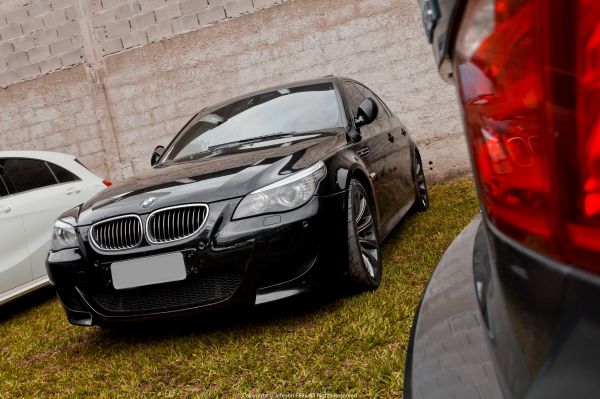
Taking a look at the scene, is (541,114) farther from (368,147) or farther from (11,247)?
(11,247)

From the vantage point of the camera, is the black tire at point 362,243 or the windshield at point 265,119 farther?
the windshield at point 265,119

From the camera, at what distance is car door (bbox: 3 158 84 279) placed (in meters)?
5.01

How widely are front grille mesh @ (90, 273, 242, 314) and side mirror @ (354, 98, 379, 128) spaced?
147cm

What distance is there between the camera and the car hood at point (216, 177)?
3.21 m

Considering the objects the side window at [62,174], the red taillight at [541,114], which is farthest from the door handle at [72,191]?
the red taillight at [541,114]

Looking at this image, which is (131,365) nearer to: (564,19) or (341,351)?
(341,351)

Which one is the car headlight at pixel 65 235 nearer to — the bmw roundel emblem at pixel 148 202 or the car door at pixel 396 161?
the bmw roundel emblem at pixel 148 202

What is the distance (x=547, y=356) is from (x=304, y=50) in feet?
23.4

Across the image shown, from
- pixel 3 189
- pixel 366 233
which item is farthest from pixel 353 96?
pixel 3 189

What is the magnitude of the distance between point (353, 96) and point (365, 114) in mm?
634

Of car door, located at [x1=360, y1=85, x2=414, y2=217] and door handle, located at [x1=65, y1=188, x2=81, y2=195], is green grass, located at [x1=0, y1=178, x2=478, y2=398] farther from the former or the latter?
door handle, located at [x1=65, y1=188, x2=81, y2=195]

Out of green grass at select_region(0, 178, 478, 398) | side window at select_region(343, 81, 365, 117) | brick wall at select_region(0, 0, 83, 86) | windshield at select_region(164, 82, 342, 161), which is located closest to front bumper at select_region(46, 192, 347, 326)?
green grass at select_region(0, 178, 478, 398)

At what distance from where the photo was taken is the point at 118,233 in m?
3.31

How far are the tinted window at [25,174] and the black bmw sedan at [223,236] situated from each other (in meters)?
1.73
